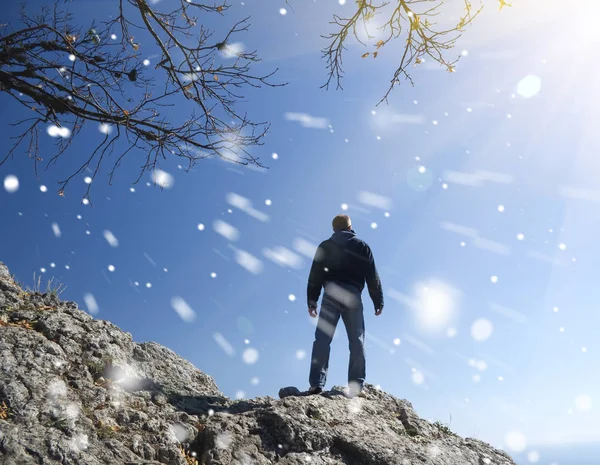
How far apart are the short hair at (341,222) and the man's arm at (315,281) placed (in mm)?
505

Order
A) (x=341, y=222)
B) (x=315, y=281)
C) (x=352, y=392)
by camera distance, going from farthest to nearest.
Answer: (x=341, y=222), (x=315, y=281), (x=352, y=392)

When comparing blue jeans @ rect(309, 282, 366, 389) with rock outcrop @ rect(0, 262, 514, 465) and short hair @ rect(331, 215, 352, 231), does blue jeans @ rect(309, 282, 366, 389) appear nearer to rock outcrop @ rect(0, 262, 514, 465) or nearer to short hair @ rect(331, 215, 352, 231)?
rock outcrop @ rect(0, 262, 514, 465)

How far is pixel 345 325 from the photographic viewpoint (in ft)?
20.8

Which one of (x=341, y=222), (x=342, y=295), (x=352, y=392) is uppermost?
(x=341, y=222)

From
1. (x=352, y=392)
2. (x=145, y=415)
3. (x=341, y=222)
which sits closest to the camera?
(x=145, y=415)

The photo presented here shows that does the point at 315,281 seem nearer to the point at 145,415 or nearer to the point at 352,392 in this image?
the point at 352,392

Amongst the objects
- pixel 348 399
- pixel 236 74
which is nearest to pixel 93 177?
pixel 236 74

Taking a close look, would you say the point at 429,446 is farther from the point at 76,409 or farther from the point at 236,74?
the point at 236,74

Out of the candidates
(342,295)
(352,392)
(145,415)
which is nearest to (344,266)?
(342,295)

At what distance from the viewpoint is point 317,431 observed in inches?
185

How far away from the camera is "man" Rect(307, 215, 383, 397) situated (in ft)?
19.9

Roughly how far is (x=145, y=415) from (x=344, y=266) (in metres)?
3.28

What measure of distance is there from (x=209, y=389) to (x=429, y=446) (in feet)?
10.0

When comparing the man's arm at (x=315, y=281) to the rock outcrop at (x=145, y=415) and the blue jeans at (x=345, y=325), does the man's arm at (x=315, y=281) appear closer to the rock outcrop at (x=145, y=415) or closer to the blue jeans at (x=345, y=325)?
the blue jeans at (x=345, y=325)
